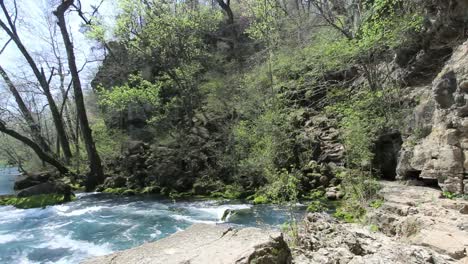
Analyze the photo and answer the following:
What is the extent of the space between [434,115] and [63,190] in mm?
14455

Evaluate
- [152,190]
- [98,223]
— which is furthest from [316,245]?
[152,190]

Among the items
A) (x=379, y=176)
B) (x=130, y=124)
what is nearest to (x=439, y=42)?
(x=379, y=176)

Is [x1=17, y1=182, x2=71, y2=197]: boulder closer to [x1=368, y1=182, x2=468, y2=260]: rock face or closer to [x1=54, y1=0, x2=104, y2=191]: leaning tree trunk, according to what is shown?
[x1=54, y1=0, x2=104, y2=191]: leaning tree trunk

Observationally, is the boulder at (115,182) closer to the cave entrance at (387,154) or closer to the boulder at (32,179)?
the boulder at (32,179)

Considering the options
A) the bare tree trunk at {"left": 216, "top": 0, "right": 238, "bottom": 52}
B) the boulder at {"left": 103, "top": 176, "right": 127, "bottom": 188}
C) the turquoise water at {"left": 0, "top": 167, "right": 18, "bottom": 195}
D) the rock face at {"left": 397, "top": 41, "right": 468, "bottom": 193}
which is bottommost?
the turquoise water at {"left": 0, "top": 167, "right": 18, "bottom": 195}

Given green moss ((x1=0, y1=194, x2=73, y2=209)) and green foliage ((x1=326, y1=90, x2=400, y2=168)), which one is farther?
green moss ((x1=0, y1=194, x2=73, y2=209))

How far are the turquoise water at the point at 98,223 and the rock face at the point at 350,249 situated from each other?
2674 millimetres

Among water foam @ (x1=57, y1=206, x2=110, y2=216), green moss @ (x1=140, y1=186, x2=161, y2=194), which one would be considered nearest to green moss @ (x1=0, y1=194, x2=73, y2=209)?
water foam @ (x1=57, y1=206, x2=110, y2=216)

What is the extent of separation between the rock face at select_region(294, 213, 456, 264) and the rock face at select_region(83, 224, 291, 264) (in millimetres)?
447

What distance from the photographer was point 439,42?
35.2 feet

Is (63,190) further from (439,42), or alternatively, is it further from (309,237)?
(439,42)

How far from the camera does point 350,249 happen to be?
389 cm

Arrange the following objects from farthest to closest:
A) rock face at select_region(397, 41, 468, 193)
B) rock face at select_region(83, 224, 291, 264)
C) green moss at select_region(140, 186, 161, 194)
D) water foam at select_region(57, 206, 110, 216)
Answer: green moss at select_region(140, 186, 161, 194) → water foam at select_region(57, 206, 110, 216) → rock face at select_region(397, 41, 468, 193) → rock face at select_region(83, 224, 291, 264)

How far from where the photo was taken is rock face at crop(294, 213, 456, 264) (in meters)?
3.57
